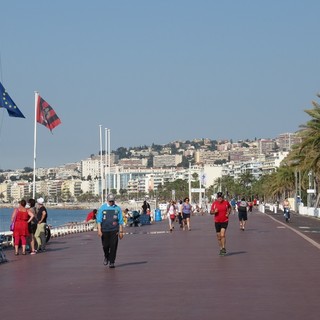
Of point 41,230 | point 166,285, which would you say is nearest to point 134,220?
point 41,230

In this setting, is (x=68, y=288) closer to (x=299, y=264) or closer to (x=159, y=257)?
(x=299, y=264)

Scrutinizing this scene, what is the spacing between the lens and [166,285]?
1622 centimetres

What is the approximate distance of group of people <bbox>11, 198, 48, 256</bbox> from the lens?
26.6 metres

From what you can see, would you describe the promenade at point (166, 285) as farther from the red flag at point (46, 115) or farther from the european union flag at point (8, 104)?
the red flag at point (46, 115)

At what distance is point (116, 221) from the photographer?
21.0 meters

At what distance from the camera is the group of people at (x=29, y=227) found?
2664 centimetres

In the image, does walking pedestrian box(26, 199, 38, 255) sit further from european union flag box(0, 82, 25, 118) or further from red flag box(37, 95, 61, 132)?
red flag box(37, 95, 61, 132)

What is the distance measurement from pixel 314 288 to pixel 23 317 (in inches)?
201

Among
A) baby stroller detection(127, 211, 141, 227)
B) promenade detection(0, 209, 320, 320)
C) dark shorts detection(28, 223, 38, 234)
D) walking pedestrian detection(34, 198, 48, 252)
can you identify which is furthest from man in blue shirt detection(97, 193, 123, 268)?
baby stroller detection(127, 211, 141, 227)

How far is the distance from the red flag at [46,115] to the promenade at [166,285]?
19209mm

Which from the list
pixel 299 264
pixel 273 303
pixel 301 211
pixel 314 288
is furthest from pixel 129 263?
pixel 301 211

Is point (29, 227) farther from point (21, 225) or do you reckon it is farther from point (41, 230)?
point (41, 230)

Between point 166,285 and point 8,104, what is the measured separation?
60.3 feet

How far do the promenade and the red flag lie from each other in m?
19.2
